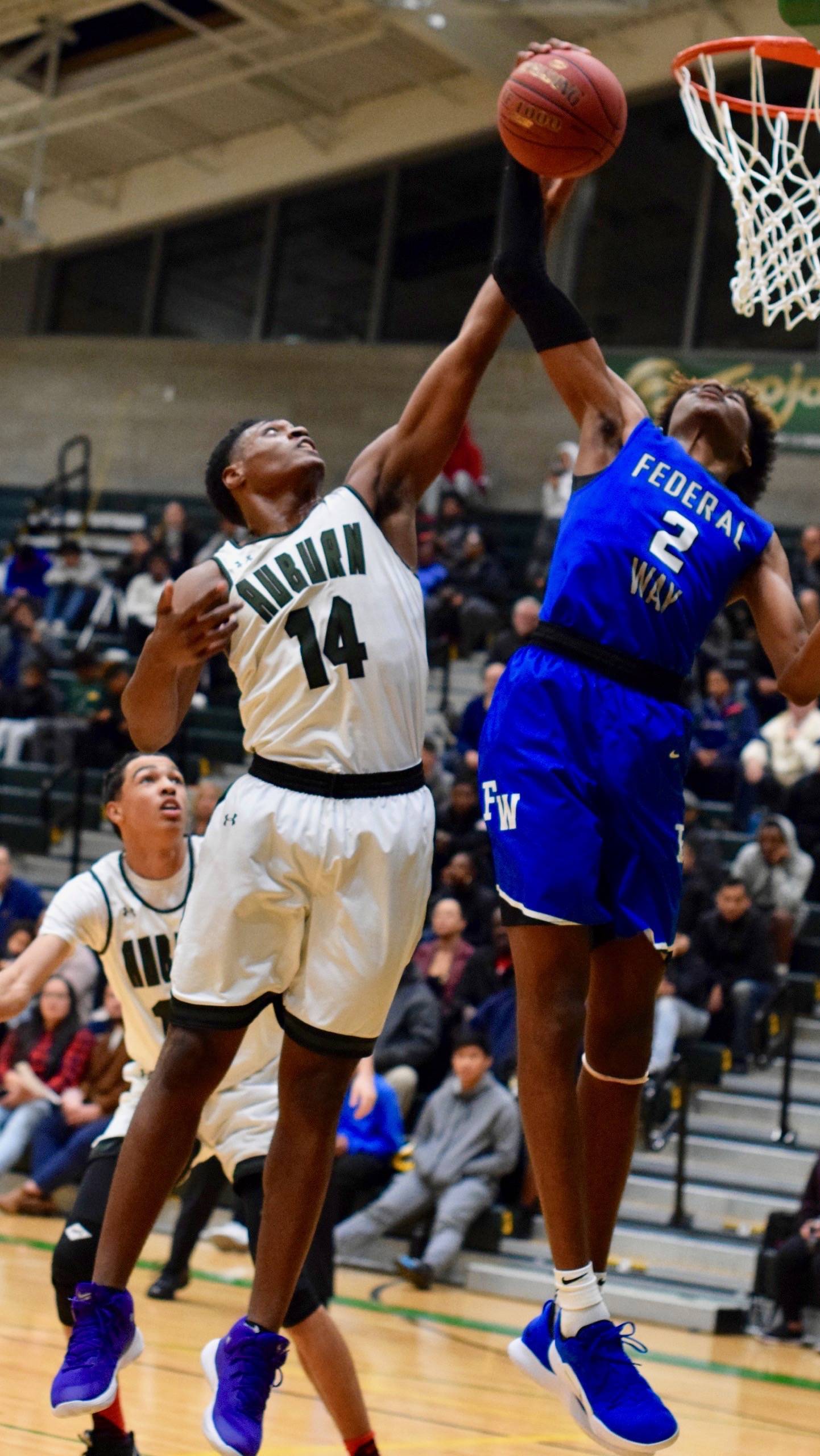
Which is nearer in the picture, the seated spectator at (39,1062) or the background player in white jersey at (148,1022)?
the background player in white jersey at (148,1022)

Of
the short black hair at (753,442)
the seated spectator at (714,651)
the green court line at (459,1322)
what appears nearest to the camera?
the short black hair at (753,442)

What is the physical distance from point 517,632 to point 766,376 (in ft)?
17.6

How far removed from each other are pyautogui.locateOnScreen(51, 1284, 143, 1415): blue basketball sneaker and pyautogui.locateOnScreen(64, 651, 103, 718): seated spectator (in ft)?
39.8

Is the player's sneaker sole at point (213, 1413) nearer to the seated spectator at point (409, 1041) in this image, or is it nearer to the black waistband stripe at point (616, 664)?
the black waistband stripe at point (616, 664)

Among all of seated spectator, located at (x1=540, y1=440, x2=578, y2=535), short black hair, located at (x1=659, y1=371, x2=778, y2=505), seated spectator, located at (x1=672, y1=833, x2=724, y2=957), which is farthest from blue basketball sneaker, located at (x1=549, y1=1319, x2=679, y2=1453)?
seated spectator, located at (x1=540, y1=440, x2=578, y2=535)

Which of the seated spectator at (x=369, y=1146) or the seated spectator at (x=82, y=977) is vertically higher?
the seated spectator at (x=82, y=977)

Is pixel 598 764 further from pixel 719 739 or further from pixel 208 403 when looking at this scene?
pixel 208 403

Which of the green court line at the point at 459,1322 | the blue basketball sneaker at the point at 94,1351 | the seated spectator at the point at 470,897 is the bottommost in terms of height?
the green court line at the point at 459,1322

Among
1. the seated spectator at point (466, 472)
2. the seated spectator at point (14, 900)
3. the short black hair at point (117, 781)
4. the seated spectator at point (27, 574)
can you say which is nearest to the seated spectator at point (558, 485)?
the seated spectator at point (466, 472)

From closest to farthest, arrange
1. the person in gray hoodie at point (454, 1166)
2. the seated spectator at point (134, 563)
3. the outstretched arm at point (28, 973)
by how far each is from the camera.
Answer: the outstretched arm at point (28, 973) → the person in gray hoodie at point (454, 1166) → the seated spectator at point (134, 563)

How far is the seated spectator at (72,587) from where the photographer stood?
61.7 feet

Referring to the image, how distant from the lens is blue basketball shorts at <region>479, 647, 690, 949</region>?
3.97 meters

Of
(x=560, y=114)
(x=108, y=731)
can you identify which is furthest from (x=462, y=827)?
(x=560, y=114)

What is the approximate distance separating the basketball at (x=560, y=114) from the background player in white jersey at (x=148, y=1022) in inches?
93.0
